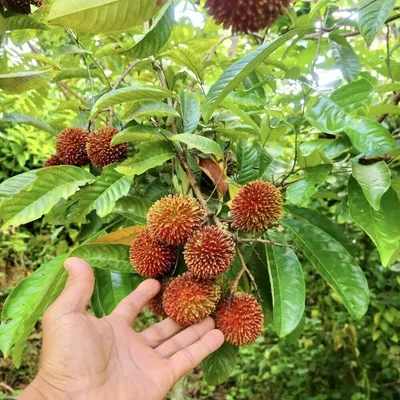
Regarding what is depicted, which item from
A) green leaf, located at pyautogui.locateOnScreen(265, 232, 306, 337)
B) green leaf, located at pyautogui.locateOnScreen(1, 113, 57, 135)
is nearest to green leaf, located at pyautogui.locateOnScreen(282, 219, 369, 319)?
green leaf, located at pyautogui.locateOnScreen(265, 232, 306, 337)

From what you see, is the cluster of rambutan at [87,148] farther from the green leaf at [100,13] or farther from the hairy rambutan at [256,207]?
the green leaf at [100,13]

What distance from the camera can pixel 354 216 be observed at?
90 centimetres

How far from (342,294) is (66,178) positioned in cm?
63

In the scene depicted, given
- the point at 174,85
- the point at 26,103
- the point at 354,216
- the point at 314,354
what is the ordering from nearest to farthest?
1. the point at 354,216
2. the point at 174,85
3. the point at 26,103
4. the point at 314,354

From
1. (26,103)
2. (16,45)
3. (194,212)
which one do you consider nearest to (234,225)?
(194,212)

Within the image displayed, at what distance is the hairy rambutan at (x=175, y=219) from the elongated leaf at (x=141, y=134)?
0.15 m

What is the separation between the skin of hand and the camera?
0.95 m

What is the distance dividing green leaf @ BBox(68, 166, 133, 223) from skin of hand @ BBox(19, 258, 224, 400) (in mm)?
113

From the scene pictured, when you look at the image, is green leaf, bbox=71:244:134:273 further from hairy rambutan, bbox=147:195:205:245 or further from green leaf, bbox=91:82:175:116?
green leaf, bbox=91:82:175:116

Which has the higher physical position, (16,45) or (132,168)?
(16,45)

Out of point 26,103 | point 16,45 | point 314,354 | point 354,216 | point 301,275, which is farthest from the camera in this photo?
point 314,354

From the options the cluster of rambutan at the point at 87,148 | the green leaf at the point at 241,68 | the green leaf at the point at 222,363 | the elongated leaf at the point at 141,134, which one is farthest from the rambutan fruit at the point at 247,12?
the green leaf at the point at 222,363

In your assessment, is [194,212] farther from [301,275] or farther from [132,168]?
[301,275]

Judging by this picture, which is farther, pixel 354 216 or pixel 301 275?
pixel 301 275
